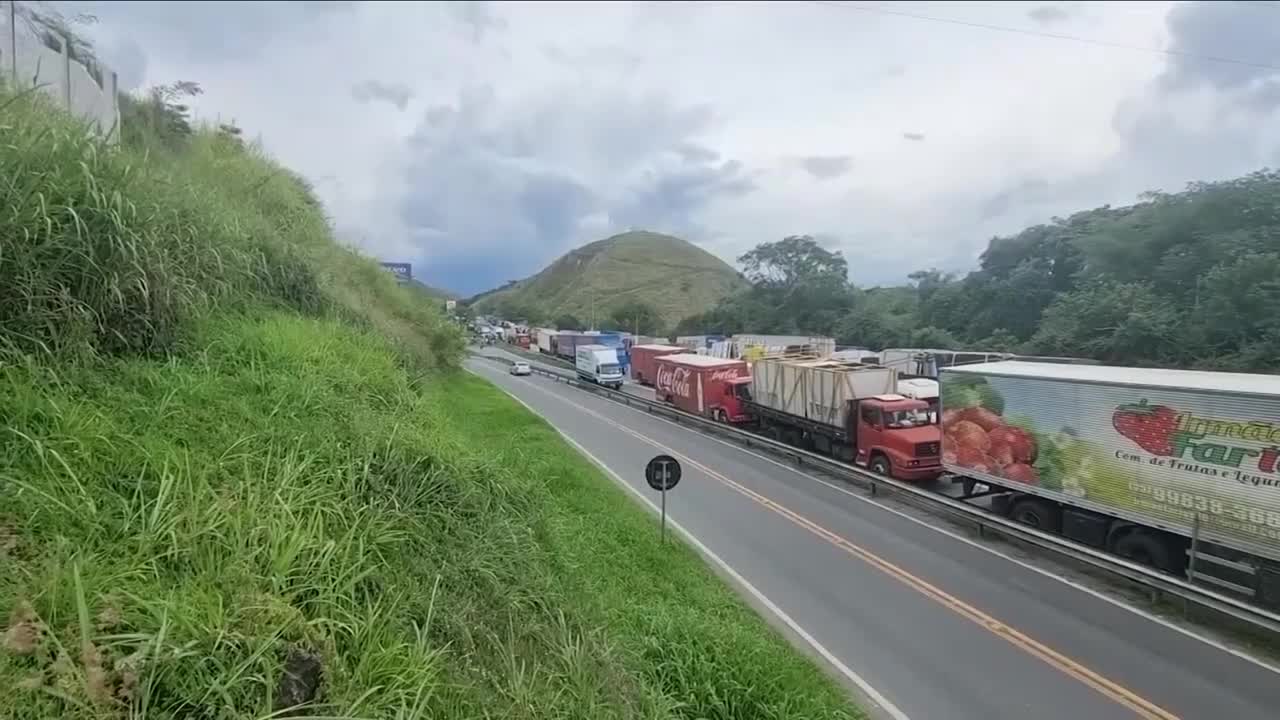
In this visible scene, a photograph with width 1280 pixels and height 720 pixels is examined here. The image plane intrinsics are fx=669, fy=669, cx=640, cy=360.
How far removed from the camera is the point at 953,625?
9.65m

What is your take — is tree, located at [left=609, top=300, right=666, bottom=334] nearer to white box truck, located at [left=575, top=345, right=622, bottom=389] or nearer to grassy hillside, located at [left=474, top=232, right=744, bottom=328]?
grassy hillside, located at [left=474, top=232, right=744, bottom=328]

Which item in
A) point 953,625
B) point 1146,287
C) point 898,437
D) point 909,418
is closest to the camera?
point 953,625

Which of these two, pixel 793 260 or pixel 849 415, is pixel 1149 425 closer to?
pixel 849 415

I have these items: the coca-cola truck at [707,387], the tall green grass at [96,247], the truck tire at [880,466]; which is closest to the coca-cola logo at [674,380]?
the coca-cola truck at [707,387]

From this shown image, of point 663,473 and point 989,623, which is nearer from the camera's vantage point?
point 989,623

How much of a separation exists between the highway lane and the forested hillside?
5.08 meters

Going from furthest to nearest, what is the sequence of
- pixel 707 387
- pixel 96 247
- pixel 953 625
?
pixel 707 387 < pixel 953 625 < pixel 96 247

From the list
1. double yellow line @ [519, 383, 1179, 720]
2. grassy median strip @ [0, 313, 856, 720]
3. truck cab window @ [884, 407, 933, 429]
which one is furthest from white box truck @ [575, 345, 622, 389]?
grassy median strip @ [0, 313, 856, 720]

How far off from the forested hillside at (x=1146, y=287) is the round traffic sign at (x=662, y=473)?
970cm

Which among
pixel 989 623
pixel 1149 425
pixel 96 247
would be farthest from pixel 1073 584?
pixel 96 247

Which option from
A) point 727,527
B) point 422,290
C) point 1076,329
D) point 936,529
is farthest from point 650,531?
point 422,290

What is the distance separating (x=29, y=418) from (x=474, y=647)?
305 centimetres

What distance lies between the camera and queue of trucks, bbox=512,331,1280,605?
9727 mm

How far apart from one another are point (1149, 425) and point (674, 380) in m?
23.7
